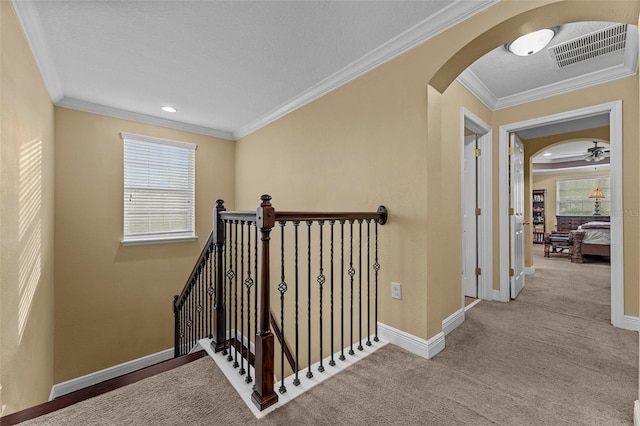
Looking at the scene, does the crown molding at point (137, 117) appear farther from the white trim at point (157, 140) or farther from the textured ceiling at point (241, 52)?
the white trim at point (157, 140)

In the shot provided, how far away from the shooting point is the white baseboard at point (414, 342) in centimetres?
193

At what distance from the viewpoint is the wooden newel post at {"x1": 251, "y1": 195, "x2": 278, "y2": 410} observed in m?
1.42

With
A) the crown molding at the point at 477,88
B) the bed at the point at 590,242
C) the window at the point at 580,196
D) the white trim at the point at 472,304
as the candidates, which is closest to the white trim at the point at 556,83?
the crown molding at the point at 477,88

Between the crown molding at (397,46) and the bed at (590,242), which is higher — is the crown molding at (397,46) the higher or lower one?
the higher one

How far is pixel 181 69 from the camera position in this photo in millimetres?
2533

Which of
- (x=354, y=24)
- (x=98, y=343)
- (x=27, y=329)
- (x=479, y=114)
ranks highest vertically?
(x=354, y=24)

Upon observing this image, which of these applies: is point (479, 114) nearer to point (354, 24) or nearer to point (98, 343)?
point (354, 24)

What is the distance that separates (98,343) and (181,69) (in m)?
3.34

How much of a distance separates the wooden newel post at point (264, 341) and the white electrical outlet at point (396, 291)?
3.49ft

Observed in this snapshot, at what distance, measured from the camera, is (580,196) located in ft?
28.7

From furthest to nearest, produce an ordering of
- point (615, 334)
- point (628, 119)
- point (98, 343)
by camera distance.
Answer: point (98, 343) → point (628, 119) → point (615, 334)

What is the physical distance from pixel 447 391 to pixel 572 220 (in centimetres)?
1015

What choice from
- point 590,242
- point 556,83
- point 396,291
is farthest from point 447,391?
point 590,242

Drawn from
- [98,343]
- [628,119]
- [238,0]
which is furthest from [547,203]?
[98,343]
